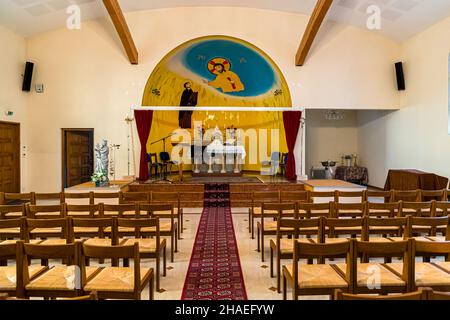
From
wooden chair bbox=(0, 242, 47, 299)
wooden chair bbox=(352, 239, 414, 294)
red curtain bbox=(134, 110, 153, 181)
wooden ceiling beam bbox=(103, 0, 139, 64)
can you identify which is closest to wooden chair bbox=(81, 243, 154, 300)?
wooden chair bbox=(0, 242, 47, 299)

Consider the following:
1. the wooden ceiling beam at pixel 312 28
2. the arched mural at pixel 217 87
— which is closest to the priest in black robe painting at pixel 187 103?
the arched mural at pixel 217 87

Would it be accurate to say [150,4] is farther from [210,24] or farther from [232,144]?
[232,144]

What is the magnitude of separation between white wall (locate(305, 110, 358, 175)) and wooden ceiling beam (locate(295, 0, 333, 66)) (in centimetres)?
321

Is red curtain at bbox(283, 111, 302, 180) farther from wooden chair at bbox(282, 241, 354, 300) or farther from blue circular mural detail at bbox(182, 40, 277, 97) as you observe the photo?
wooden chair at bbox(282, 241, 354, 300)

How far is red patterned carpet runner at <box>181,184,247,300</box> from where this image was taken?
11.0ft

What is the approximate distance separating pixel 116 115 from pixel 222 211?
4.56 m

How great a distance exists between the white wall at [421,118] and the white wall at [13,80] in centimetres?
1077

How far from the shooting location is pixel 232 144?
1141cm

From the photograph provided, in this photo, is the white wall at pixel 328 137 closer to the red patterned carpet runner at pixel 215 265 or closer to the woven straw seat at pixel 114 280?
the red patterned carpet runner at pixel 215 265

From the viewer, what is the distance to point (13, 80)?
31.5 ft

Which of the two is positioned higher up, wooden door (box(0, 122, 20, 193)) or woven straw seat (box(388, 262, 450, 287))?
wooden door (box(0, 122, 20, 193))

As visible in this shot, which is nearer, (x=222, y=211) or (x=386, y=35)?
(x=222, y=211)

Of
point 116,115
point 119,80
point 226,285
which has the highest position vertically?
point 119,80
